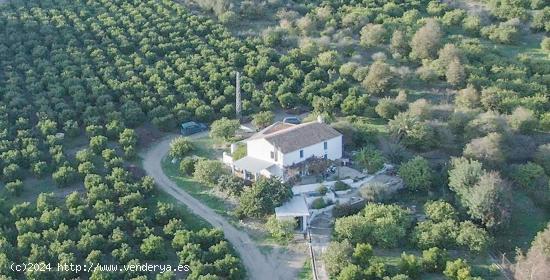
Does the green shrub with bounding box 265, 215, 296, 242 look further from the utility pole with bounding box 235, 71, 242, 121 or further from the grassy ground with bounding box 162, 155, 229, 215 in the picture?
the utility pole with bounding box 235, 71, 242, 121

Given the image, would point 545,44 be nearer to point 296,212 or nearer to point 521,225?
point 521,225

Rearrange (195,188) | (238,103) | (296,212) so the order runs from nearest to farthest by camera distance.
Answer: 1. (296,212)
2. (195,188)
3. (238,103)

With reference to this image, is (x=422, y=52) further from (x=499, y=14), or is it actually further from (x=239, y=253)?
(x=239, y=253)

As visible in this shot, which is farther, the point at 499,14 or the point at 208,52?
the point at 499,14

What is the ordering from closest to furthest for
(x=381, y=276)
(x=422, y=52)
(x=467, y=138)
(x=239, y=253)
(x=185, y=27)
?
(x=381, y=276) < (x=239, y=253) < (x=467, y=138) < (x=422, y=52) < (x=185, y=27)

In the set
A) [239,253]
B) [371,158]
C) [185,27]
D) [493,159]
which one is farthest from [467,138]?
[185,27]

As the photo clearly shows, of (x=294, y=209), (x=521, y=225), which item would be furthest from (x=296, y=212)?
(x=521, y=225)

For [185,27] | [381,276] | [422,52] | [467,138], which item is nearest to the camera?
[381,276]

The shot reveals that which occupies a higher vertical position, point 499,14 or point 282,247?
point 499,14
